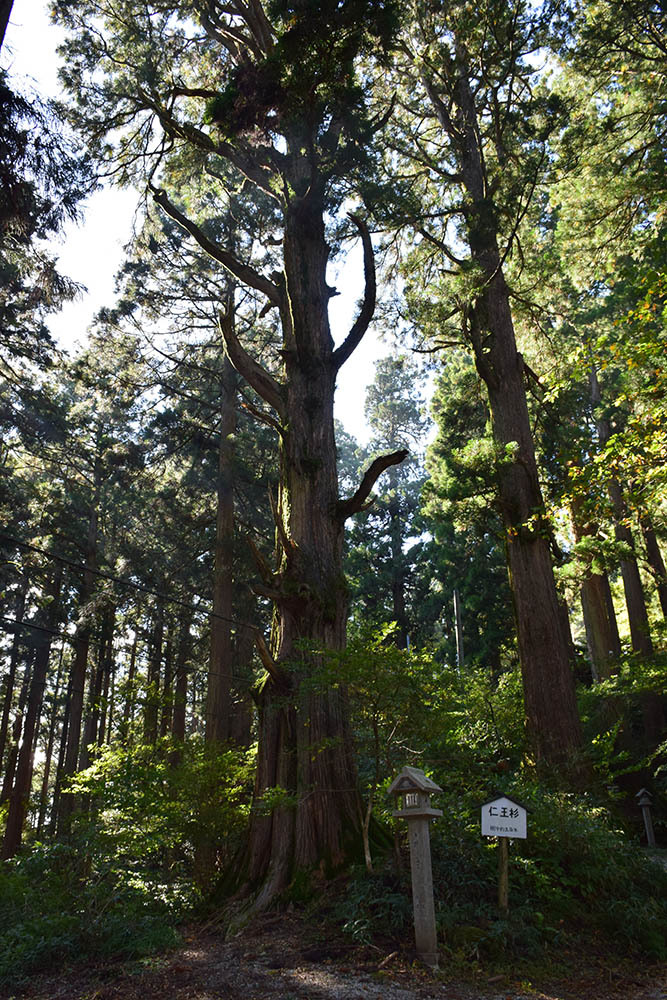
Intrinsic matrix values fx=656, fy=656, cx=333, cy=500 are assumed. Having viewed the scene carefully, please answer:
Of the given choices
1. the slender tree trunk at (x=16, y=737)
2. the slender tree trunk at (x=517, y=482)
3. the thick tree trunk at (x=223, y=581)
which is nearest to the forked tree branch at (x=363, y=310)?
the slender tree trunk at (x=517, y=482)

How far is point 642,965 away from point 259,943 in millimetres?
3210

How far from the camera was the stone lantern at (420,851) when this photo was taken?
16.5 ft

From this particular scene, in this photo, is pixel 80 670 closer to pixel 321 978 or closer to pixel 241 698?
pixel 241 698

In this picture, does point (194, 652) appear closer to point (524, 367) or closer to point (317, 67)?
point (524, 367)

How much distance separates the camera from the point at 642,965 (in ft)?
18.0

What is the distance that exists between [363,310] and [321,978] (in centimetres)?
778

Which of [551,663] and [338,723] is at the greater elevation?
[551,663]

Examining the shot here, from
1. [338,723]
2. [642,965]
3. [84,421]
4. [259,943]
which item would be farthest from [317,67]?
[84,421]

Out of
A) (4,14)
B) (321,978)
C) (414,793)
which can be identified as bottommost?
(321,978)

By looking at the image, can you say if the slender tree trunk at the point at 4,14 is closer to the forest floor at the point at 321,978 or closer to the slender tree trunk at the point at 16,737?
the forest floor at the point at 321,978

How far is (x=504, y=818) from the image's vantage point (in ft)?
18.8

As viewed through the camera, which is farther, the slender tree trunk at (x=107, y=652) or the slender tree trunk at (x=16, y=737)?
the slender tree trunk at (x=16, y=737)

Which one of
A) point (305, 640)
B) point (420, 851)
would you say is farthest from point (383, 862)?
point (305, 640)

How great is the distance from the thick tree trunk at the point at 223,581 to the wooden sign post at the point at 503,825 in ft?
24.9
